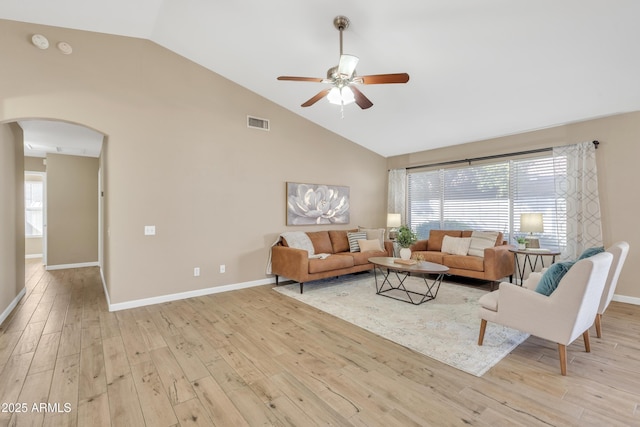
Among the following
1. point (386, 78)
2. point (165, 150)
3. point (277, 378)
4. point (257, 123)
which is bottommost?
point (277, 378)

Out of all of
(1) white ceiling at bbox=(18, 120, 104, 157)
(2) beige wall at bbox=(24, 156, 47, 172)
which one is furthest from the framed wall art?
(2) beige wall at bbox=(24, 156, 47, 172)

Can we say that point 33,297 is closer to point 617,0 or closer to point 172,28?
point 172,28

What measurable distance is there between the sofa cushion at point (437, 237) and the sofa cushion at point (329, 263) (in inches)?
76.4

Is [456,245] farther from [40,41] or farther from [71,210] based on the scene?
[71,210]

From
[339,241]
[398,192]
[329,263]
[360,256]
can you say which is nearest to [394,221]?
[398,192]

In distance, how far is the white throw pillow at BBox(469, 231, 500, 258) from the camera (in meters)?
4.95

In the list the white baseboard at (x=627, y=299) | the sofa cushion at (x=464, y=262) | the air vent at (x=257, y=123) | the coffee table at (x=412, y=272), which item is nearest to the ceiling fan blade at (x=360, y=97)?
the coffee table at (x=412, y=272)

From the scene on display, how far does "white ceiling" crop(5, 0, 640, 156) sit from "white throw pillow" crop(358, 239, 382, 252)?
2450 mm

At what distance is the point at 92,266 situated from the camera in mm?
6848

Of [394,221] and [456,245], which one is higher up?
[394,221]

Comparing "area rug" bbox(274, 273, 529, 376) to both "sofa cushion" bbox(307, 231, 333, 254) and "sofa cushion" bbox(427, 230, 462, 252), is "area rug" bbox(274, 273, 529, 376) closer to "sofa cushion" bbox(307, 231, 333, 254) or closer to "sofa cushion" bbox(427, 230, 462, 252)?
"sofa cushion" bbox(307, 231, 333, 254)

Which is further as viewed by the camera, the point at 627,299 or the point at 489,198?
the point at 489,198

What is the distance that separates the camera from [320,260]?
4.62 metres

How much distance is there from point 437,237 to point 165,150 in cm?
508
